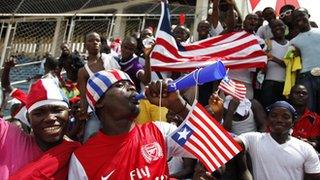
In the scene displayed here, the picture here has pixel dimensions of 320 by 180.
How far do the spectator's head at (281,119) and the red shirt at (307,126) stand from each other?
1.07m

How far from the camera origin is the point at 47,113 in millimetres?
2975

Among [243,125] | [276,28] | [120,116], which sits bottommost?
[243,125]

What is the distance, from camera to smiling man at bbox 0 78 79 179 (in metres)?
2.79

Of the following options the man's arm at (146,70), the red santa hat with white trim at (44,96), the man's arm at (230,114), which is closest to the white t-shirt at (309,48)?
the man's arm at (230,114)

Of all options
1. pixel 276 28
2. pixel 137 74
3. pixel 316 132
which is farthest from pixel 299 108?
pixel 137 74

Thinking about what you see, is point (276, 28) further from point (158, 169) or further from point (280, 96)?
point (158, 169)

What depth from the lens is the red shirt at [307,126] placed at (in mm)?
5342

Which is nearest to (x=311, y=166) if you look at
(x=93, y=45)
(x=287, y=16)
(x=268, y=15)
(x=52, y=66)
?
(x=93, y=45)

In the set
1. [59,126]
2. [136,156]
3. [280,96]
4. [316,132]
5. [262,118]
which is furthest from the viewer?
[280,96]

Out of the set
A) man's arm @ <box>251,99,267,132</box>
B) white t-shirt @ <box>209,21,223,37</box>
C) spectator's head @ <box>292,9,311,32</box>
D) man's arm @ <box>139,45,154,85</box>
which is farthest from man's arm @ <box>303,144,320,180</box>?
white t-shirt @ <box>209,21,223,37</box>

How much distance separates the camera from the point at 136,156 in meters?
2.76

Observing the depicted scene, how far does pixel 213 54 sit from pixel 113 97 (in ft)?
12.8

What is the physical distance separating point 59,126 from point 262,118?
128 inches

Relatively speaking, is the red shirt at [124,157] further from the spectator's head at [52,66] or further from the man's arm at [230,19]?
the spectator's head at [52,66]
